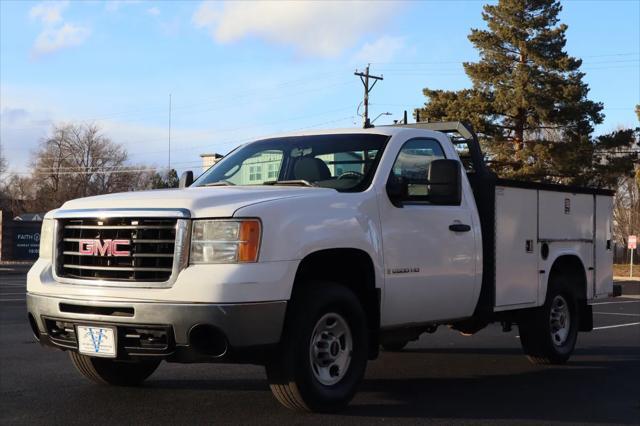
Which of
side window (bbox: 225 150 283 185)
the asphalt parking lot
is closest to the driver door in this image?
the asphalt parking lot

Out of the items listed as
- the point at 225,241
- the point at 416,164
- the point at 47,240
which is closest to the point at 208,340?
the point at 225,241

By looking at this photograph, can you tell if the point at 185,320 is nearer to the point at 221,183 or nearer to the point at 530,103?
the point at 221,183

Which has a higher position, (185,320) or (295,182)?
(295,182)

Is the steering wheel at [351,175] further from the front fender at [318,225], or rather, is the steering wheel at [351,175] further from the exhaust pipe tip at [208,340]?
the exhaust pipe tip at [208,340]

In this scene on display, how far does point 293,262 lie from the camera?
18.2 feet

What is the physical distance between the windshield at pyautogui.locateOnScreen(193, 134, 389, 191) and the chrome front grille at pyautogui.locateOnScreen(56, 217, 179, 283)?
1.36m

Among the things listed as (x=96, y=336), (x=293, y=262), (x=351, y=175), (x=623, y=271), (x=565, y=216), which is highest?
(x=351, y=175)

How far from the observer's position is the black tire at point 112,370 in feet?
21.9

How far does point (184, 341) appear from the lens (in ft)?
17.3

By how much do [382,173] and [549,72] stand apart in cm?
3629

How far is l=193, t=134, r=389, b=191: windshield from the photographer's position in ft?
21.6

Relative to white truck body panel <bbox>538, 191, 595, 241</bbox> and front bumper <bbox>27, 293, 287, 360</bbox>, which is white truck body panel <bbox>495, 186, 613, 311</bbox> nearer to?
white truck body panel <bbox>538, 191, 595, 241</bbox>

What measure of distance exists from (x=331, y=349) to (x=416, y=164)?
1898 millimetres

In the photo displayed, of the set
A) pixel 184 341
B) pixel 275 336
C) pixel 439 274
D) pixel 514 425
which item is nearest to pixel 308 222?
pixel 275 336
